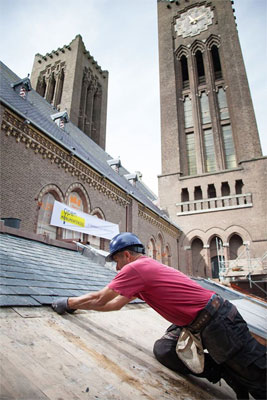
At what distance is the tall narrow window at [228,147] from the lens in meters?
26.5

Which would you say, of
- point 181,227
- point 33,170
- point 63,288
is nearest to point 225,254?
point 181,227

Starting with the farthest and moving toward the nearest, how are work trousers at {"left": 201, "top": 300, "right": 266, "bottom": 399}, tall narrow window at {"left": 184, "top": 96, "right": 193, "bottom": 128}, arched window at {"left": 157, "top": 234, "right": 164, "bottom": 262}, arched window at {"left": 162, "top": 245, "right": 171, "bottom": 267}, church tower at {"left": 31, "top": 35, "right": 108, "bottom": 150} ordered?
1. church tower at {"left": 31, "top": 35, "right": 108, "bottom": 150}
2. tall narrow window at {"left": 184, "top": 96, "right": 193, "bottom": 128}
3. arched window at {"left": 162, "top": 245, "right": 171, "bottom": 267}
4. arched window at {"left": 157, "top": 234, "right": 164, "bottom": 262}
5. work trousers at {"left": 201, "top": 300, "right": 266, "bottom": 399}

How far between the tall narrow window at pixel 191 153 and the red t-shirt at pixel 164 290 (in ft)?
84.9

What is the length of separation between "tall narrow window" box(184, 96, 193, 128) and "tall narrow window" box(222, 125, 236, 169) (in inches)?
132

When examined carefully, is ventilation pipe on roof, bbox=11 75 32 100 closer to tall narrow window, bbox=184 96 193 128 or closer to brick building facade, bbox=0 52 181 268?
brick building facade, bbox=0 52 181 268

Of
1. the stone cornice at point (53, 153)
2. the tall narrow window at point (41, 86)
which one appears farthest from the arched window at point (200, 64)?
the stone cornice at point (53, 153)

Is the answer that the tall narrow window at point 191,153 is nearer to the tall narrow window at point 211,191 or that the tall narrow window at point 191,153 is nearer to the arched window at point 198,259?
the tall narrow window at point 211,191

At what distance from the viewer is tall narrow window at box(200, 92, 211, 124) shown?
28.6 metres

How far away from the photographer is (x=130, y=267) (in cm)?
249

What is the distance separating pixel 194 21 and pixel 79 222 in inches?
1172

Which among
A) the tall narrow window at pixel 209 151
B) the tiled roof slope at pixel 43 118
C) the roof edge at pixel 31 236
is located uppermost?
the tall narrow window at pixel 209 151

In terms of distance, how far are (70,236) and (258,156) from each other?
61.8 feet

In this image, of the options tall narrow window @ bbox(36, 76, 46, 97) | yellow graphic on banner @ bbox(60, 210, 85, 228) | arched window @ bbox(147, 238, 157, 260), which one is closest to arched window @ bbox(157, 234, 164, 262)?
arched window @ bbox(147, 238, 157, 260)

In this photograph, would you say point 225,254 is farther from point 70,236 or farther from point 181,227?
point 70,236
